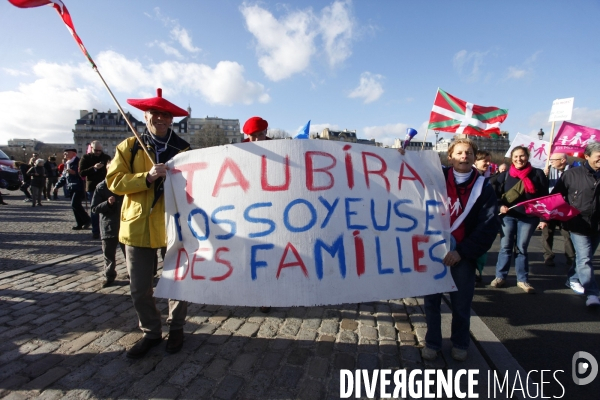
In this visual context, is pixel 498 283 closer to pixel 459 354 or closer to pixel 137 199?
pixel 459 354

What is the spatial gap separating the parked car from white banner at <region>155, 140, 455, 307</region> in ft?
55.0

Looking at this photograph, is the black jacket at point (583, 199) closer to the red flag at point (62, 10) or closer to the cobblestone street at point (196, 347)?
the cobblestone street at point (196, 347)

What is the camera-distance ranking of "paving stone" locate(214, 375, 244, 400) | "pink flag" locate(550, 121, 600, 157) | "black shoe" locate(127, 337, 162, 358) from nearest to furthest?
1. "paving stone" locate(214, 375, 244, 400)
2. "black shoe" locate(127, 337, 162, 358)
3. "pink flag" locate(550, 121, 600, 157)

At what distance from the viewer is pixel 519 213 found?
4586 millimetres

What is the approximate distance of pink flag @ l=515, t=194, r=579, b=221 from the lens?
13.1ft

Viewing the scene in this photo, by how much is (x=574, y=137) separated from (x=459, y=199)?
6.61 metres

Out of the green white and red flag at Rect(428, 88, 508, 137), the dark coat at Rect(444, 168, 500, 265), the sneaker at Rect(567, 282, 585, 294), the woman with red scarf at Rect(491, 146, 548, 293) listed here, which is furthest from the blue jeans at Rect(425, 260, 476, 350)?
the green white and red flag at Rect(428, 88, 508, 137)

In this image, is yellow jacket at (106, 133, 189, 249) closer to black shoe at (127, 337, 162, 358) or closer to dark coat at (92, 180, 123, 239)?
black shoe at (127, 337, 162, 358)

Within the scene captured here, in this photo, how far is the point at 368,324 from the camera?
11.2 feet

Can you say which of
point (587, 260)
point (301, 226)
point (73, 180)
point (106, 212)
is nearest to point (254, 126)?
point (301, 226)

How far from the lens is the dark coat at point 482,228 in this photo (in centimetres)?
258

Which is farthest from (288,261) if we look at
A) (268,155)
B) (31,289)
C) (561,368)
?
(31,289)

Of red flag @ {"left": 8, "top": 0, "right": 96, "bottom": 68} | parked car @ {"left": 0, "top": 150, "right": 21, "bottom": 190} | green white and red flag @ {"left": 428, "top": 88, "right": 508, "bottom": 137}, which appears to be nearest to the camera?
red flag @ {"left": 8, "top": 0, "right": 96, "bottom": 68}

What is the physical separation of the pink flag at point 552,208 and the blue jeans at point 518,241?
416mm
